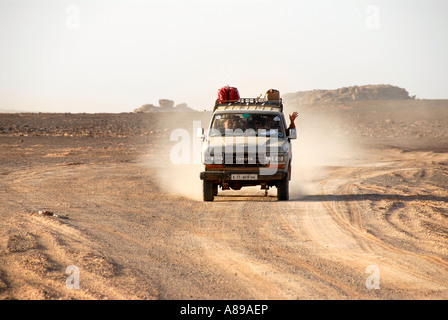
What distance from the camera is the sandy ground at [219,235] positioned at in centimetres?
638

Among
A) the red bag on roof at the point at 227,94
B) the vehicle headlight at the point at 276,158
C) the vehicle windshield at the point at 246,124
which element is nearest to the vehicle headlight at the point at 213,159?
the vehicle windshield at the point at 246,124

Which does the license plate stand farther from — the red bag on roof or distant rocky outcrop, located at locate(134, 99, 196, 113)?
distant rocky outcrop, located at locate(134, 99, 196, 113)

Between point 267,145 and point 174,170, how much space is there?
373 inches

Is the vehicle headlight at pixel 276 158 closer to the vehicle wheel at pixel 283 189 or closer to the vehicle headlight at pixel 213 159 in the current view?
the vehicle wheel at pixel 283 189

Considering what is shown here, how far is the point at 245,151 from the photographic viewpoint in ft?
40.6

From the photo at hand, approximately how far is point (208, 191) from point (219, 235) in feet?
12.2

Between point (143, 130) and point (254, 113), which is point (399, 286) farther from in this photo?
point (143, 130)

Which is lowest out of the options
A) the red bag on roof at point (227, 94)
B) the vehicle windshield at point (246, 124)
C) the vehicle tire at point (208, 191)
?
the vehicle tire at point (208, 191)

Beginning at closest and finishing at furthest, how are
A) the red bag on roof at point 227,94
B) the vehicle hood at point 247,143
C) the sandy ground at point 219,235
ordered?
the sandy ground at point 219,235, the vehicle hood at point 247,143, the red bag on roof at point 227,94

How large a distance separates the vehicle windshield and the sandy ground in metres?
1.64

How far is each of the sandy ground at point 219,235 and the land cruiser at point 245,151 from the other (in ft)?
1.87

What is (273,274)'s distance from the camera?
6.86 metres

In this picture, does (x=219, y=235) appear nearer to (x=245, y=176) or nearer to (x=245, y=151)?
(x=245, y=176)

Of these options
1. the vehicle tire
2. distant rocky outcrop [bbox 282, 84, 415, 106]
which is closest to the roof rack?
the vehicle tire
